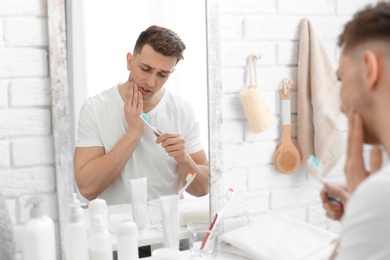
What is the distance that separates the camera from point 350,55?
→ 870 millimetres

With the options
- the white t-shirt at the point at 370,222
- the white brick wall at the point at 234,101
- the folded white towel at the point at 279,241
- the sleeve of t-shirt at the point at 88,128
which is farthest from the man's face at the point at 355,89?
the sleeve of t-shirt at the point at 88,128

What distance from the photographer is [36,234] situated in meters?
1.01

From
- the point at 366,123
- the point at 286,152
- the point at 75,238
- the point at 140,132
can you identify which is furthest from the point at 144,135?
the point at 366,123

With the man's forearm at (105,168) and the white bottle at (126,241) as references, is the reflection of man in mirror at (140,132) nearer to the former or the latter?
the man's forearm at (105,168)

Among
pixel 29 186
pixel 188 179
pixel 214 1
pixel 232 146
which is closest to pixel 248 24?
pixel 214 1

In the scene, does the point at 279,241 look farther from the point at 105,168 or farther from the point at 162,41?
the point at 162,41

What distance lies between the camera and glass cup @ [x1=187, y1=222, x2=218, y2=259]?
1217 mm

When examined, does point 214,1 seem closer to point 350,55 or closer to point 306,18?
point 306,18

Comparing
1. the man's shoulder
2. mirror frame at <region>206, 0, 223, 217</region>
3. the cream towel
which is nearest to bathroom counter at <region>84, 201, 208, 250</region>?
mirror frame at <region>206, 0, 223, 217</region>

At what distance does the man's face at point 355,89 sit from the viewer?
84cm

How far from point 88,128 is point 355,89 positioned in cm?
67

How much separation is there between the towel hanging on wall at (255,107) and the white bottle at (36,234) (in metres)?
0.61

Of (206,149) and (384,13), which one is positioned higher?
(384,13)

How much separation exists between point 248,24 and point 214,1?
0.43ft
